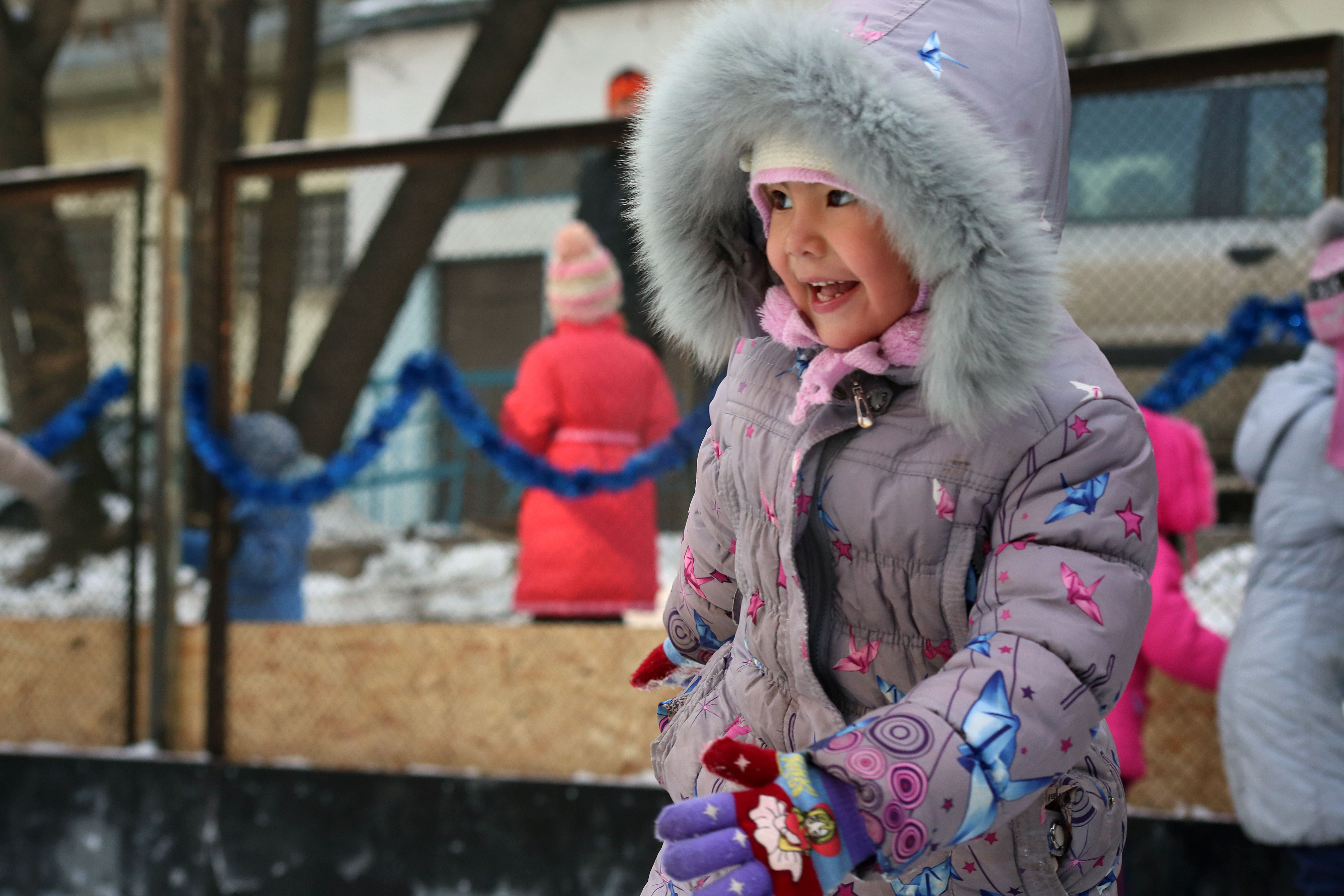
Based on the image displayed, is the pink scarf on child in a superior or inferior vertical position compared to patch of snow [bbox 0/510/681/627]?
superior

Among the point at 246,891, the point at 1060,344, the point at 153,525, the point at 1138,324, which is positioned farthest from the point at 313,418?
the point at 1060,344

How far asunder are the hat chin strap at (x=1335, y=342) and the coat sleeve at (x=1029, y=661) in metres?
1.84

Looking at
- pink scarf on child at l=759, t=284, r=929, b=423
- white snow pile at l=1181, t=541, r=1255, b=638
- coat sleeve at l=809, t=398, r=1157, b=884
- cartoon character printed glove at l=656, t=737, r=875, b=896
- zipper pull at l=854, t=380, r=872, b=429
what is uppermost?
pink scarf on child at l=759, t=284, r=929, b=423

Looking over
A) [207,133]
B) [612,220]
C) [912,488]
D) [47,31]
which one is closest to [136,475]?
[612,220]

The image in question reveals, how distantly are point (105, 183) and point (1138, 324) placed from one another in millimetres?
3991

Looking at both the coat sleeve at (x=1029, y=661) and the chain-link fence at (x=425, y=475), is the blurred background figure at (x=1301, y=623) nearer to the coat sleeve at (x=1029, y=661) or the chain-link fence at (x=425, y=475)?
the chain-link fence at (x=425, y=475)

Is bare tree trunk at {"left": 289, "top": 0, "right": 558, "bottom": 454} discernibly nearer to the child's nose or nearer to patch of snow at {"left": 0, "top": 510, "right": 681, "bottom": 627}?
patch of snow at {"left": 0, "top": 510, "right": 681, "bottom": 627}

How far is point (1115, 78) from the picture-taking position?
321 cm

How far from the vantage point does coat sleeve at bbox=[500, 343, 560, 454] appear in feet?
13.4

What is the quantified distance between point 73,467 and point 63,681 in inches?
41.7

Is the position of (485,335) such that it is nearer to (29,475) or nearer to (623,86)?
(623,86)

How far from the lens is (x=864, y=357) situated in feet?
4.25

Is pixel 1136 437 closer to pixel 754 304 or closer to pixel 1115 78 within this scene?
pixel 754 304

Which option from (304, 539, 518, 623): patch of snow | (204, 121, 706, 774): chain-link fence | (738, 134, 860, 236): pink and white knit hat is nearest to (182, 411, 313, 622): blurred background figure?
(204, 121, 706, 774): chain-link fence
